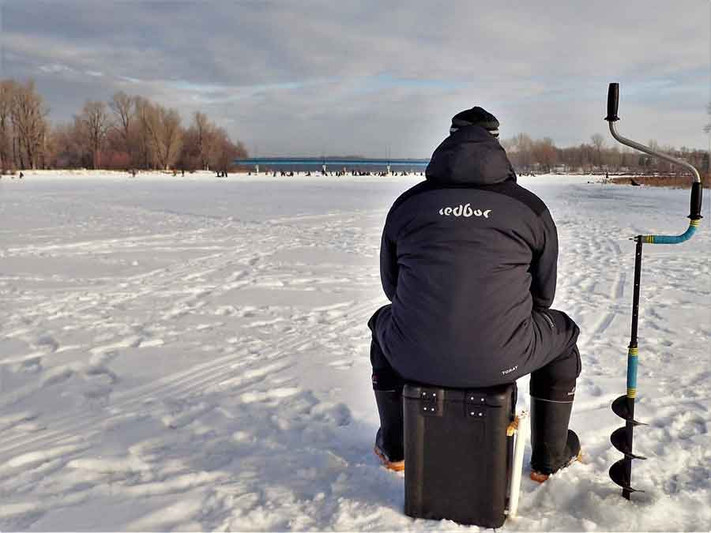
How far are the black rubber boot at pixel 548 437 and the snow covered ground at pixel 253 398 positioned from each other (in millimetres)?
96

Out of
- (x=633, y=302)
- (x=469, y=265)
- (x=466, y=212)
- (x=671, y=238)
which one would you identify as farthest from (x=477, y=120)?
(x=633, y=302)

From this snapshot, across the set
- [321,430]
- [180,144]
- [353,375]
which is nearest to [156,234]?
[353,375]

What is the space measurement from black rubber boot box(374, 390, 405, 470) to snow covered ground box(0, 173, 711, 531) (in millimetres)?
A: 87

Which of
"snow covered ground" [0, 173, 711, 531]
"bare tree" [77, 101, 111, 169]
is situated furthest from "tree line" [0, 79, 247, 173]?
"snow covered ground" [0, 173, 711, 531]

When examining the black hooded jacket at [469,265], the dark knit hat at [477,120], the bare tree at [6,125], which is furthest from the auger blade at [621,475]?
the bare tree at [6,125]

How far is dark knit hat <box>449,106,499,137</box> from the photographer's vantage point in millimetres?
2621

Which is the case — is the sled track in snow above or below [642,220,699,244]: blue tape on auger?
below

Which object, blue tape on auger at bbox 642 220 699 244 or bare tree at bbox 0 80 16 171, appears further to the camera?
bare tree at bbox 0 80 16 171

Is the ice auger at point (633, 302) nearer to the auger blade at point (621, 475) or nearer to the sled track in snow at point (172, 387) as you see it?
the auger blade at point (621, 475)

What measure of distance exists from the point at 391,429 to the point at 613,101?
1.94 meters

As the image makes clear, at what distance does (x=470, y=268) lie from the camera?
242 centimetres

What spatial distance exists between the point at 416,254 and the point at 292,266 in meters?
7.18

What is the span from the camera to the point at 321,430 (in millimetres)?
3656

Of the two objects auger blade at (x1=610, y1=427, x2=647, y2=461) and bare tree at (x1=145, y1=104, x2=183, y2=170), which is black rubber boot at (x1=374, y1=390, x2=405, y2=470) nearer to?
auger blade at (x1=610, y1=427, x2=647, y2=461)
